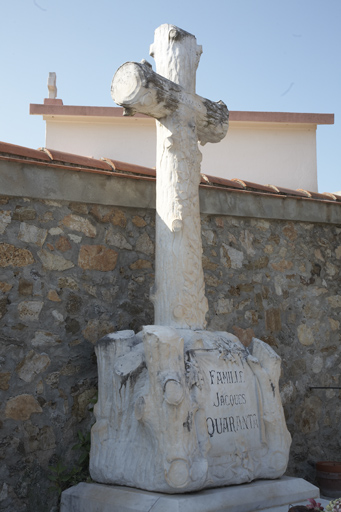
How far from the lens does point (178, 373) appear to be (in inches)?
142

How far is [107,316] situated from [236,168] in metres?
5.79

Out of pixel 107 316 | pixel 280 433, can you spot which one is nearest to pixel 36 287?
pixel 107 316

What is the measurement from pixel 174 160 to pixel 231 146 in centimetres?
590

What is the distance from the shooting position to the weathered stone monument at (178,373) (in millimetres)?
3518

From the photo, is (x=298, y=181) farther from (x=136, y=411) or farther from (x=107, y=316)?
(x=136, y=411)

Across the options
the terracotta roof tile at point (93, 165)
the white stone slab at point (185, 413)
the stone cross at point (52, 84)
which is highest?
the stone cross at point (52, 84)

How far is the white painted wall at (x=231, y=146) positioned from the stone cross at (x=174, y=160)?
5.19 metres

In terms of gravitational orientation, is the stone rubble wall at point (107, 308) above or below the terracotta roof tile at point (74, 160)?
below

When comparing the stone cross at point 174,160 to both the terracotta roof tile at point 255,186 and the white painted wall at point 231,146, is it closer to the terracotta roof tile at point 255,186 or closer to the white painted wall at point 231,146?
the terracotta roof tile at point 255,186

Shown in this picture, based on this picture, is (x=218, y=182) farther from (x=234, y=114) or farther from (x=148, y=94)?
(x=234, y=114)

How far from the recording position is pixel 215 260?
5387 mm

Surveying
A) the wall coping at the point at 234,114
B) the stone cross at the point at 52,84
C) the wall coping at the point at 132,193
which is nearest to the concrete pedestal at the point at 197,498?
the wall coping at the point at 132,193

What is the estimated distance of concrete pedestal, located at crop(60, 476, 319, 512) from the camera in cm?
337


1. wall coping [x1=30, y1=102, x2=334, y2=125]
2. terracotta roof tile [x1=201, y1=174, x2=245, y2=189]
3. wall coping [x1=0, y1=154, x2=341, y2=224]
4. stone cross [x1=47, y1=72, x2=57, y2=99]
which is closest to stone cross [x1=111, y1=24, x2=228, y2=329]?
wall coping [x1=0, y1=154, x2=341, y2=224]
